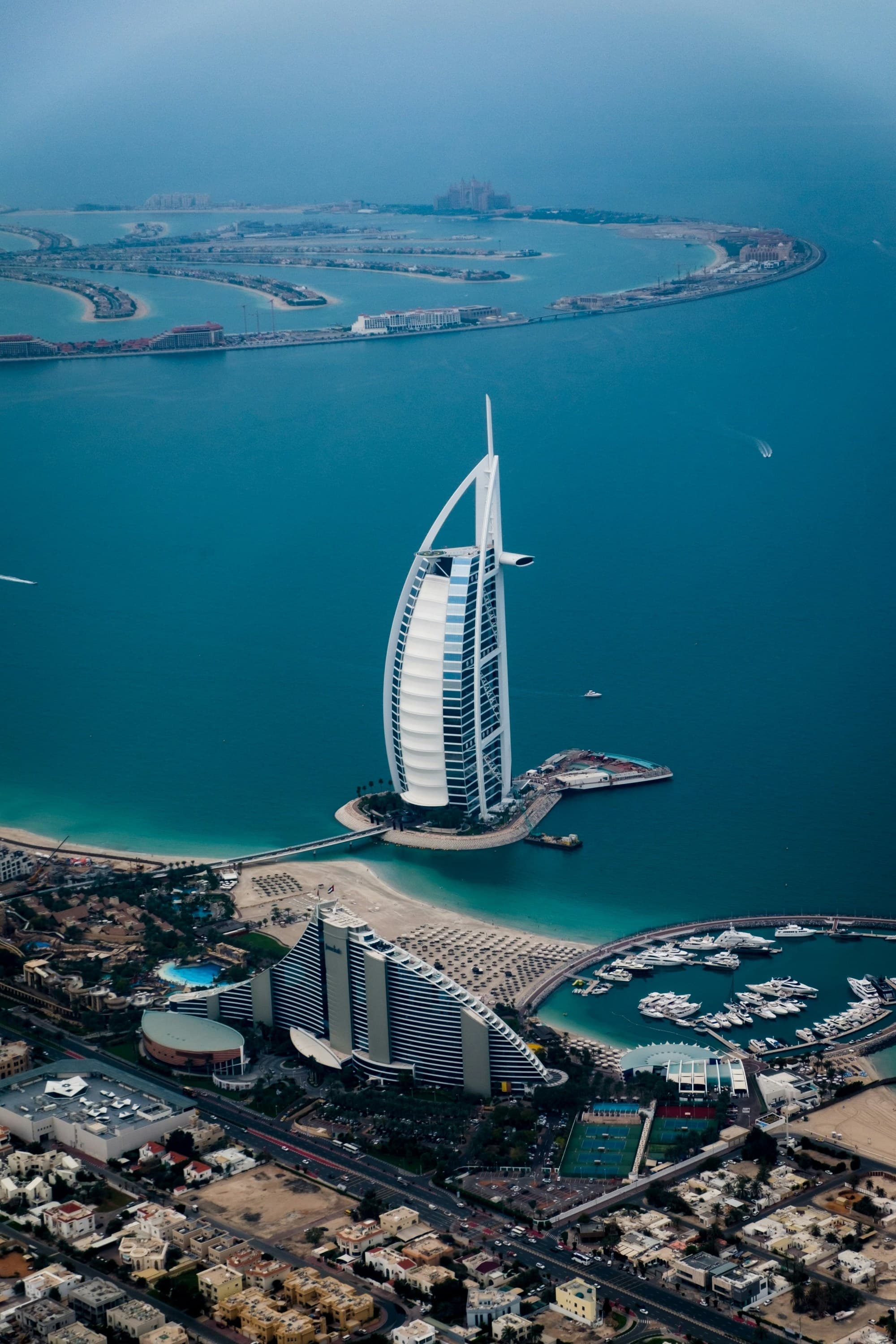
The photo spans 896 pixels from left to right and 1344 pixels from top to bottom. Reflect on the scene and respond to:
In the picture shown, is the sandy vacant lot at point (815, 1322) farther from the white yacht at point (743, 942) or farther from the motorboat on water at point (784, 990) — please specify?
the white yacht at point (743, 942)

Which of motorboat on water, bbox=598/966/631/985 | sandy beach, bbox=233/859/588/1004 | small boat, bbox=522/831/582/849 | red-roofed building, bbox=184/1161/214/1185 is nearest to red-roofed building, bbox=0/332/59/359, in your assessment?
sandy beach, bbox=233/859/588/1004

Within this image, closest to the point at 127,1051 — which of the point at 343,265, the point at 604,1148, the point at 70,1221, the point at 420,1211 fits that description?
the point at 70,1221

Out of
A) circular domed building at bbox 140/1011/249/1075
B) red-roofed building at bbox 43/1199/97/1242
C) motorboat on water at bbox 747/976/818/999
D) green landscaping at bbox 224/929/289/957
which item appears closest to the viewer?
red-roofed building at bbox 43/1199/97/1242

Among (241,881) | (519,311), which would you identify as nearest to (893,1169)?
(241,881)

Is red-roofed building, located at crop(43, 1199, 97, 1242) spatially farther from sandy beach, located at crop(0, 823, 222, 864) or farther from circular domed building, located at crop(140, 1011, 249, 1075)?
sandy beach, located at crop(0, 823, 222, 864)

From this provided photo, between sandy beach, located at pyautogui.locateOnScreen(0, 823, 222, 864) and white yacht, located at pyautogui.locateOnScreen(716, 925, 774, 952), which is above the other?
sandy beach, located at pyautogui.locateOnScreen(0, 823, 222, 864)

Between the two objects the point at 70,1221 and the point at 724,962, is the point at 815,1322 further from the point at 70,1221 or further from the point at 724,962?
the point at 724,962

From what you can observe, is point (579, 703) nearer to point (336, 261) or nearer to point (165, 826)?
point (165, 826)
